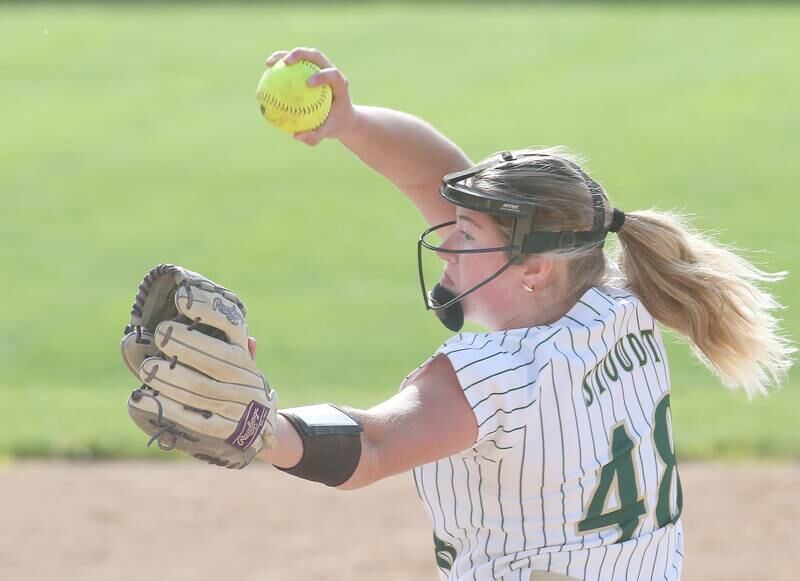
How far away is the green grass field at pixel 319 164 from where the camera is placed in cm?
855

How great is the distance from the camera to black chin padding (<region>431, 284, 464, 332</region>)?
2828 millimetres

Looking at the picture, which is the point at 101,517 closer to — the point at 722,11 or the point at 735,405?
the point at 735,405

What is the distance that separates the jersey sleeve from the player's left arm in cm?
2

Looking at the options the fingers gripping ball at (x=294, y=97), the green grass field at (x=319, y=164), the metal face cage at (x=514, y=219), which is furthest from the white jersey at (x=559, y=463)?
the green grass field at (x=319, y=164)

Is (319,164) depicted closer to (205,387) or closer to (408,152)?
(408,152)

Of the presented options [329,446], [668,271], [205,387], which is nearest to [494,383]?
[329,446]

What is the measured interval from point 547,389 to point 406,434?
0.33m

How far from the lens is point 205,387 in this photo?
2.22 m

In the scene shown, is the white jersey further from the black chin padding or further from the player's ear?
the black chin padding

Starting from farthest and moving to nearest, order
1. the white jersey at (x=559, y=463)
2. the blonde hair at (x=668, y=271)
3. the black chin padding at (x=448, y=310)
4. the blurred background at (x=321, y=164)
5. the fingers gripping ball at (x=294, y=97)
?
the blurred background at (x=321, y=164) < the fingers gripping ball at (x=294, y=97) < the black chin padding at (x=448, y=310) < the blonde hair at (x=668, y=271) < the white jersey at (x=559, y=463)

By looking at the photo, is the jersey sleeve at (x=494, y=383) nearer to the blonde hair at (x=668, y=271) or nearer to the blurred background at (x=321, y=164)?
the blonde hair at (x=668, y=271)

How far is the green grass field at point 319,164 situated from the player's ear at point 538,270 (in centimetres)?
416

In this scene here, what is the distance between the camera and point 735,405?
24.3 ft

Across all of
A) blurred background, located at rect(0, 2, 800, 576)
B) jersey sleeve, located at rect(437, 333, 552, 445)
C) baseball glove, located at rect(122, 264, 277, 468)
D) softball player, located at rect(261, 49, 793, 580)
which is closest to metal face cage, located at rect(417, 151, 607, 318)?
softball player, located at rect(261, 49, 793, 580)
